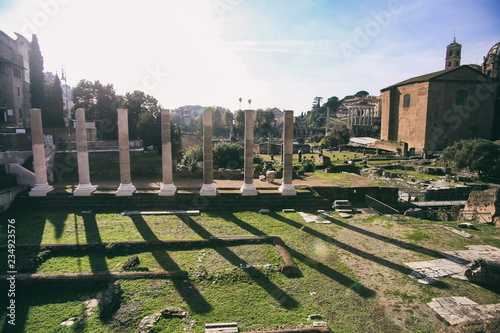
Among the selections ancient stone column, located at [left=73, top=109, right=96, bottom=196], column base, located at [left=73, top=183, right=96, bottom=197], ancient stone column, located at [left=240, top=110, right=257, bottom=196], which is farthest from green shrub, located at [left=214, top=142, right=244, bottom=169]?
column base, located at [left=73, top=183, right=96, bottom=197]

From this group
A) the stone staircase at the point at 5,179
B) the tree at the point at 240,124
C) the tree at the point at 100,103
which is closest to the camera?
the stone staircase at the point at 5,179

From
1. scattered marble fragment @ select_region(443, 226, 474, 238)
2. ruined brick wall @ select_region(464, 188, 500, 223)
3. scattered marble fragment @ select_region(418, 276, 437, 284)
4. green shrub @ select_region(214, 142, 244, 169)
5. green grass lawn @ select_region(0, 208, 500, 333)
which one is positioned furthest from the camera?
green shrub @ select_region(214, 142, 244, 169)

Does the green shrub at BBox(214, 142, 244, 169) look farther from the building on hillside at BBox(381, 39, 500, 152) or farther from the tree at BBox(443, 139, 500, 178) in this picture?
the building on hillside at BBox(381, 39, 500, 152)

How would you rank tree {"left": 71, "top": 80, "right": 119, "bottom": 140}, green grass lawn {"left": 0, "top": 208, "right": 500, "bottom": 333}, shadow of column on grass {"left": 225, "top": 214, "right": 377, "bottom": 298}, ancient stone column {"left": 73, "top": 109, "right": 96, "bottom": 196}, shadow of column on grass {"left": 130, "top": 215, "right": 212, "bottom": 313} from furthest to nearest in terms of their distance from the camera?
tree {"left": 71, "top": 80, "right": 119, "bottom": 140}, ancient stone column {"left": 73, "top": 109, "right": 96, "bottom": 196}, shadow of column on grass {"left": 225, "top": 214, "right": 377, "bottom": 298}, shadow of column on grass {"left": 130, "top": 215, "right": 212, "bottom": 313}, green grass lawn {"left": 0, "top": 208, "right": 500, "bottom": 333}

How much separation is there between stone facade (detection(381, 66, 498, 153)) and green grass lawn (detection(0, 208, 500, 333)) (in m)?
41.5

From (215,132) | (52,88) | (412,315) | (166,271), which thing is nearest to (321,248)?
(412,315)

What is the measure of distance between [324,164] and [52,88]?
1515 inches

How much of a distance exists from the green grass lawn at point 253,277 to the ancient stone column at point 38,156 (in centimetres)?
201

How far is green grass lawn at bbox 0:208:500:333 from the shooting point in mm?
6934

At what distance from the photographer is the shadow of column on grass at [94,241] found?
357 inches

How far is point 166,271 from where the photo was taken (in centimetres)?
860

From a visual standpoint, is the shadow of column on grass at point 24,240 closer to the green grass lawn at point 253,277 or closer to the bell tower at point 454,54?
the green grass lawn at point 253,277

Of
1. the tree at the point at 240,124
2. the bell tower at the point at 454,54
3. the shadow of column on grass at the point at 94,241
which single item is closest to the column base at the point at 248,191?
the shadow of column on grass at the point at 94,241

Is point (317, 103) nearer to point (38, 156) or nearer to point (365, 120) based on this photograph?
point (365, 120)
